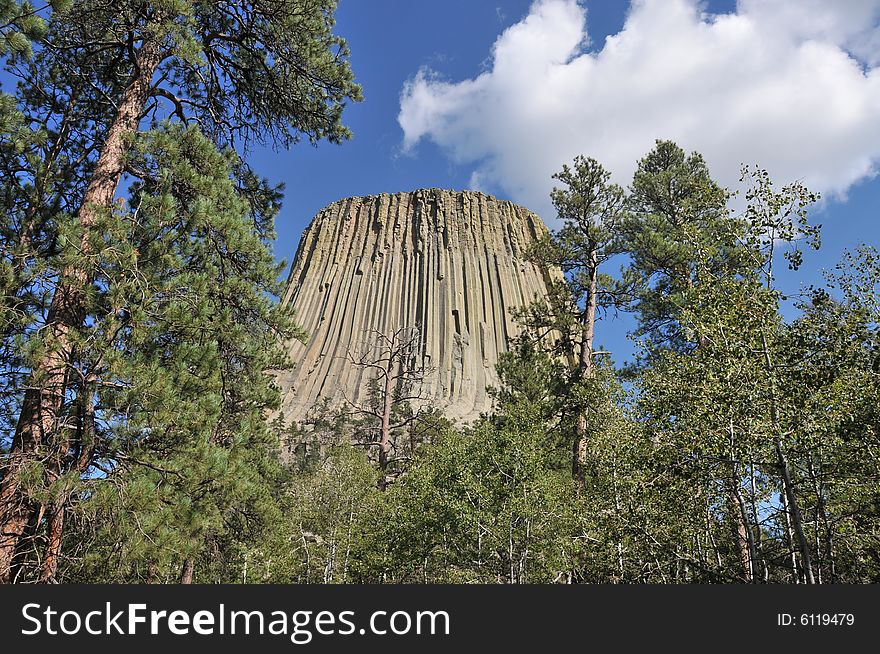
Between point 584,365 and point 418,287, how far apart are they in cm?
4940

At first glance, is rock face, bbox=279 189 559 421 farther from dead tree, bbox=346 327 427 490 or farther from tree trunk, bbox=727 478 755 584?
tree trunk, bbox=727 478 755 584

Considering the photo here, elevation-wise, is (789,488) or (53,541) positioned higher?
(789,488)

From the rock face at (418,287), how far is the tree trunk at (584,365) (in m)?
37.5

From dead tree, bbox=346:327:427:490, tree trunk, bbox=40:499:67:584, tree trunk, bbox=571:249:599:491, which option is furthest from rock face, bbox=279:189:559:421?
tree trunk, bbox=40:499:67:584

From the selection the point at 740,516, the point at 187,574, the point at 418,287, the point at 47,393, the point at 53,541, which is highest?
the point at 418,287

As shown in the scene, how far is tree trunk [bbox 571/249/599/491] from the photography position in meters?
14.1

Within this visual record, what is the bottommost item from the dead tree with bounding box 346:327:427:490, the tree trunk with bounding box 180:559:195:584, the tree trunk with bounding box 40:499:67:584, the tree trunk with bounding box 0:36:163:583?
the tree trunk with bounding box 180:559:195:584

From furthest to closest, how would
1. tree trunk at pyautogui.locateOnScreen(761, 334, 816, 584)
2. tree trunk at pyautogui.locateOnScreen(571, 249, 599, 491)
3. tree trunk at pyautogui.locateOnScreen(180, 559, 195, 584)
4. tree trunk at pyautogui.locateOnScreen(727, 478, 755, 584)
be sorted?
1. tree trunk at pyautogui.locateOnScreen(571, 249, 599, 491)
2. tree trunk at pyautogui.locateOnScreen(180, 559, 195, 584)
3. tree trunk at pyautogui.locateOnScreen(727, 478, 755, 584)
4. tree trunk at pyautogui.locateOnScreen(761, 334, 816, 584)

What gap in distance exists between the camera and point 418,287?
2518 inches

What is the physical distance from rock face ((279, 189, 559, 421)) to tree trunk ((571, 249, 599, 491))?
37524 millimetres

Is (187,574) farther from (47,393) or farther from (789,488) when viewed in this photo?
(789,488)

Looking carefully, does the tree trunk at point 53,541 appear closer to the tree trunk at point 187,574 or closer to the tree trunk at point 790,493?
the tree trunk at point 187,574

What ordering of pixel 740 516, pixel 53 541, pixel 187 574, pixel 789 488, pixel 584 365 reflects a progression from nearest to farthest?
pixel 53 541
pixel 789 488
pixel 740 516
pixel 187 574
pixel 584 365

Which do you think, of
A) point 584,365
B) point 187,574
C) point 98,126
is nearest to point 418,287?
point 584,365
